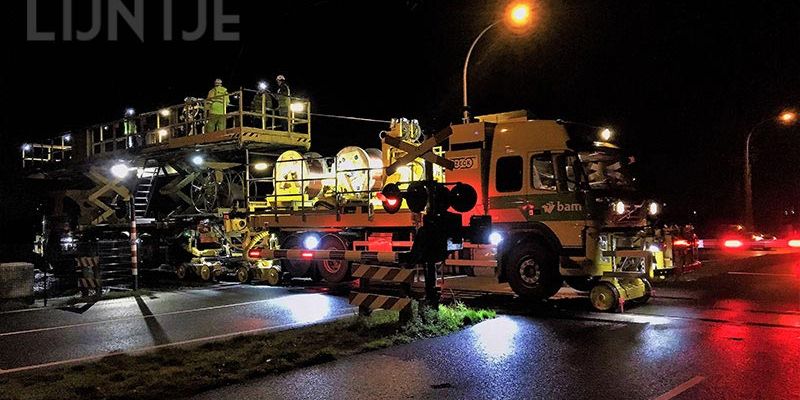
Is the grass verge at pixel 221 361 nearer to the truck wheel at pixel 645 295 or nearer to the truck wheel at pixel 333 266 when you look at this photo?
the truck wheel at pixel 645 295

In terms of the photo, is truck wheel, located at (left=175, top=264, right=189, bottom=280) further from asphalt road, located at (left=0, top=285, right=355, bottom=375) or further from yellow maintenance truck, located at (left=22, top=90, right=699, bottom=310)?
asphalt road, located at (left=0, top=285, right=355, bottom=375)

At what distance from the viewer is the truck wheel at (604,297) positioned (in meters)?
11.7

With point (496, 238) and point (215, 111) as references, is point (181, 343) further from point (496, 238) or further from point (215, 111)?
point (215, 111)

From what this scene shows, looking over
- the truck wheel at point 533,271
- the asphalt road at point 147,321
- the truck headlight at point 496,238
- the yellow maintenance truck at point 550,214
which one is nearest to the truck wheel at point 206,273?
the asphalt road at point 147,321

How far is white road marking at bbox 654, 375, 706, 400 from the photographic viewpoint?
6273 millimetres

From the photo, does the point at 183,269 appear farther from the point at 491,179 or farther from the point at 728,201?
the point at 728,201

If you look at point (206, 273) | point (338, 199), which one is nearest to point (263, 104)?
point (338, 199)

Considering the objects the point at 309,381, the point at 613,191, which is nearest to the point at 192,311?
the point at 309,381

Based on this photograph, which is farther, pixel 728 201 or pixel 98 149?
pixel 728 201

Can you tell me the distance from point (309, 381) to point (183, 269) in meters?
13.1

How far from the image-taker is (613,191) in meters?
12.6

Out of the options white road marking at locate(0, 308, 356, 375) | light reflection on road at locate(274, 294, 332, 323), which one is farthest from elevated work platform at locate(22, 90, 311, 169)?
white road marking at locate(0, 308, 356, 375)

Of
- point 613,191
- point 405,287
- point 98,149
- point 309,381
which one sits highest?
point 98,149

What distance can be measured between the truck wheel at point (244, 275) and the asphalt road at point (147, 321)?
187 cm
